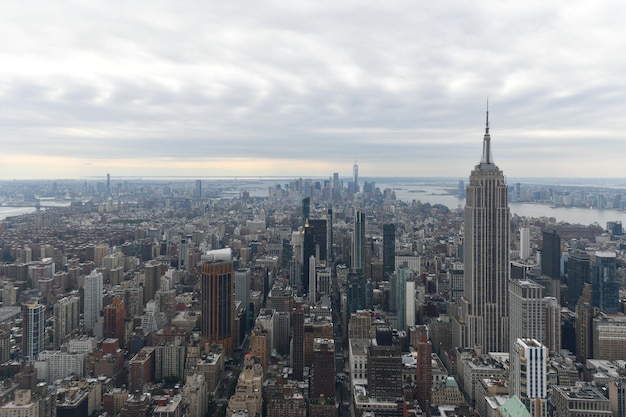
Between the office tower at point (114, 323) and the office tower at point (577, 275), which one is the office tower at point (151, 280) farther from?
the office tower at point (577, 275)

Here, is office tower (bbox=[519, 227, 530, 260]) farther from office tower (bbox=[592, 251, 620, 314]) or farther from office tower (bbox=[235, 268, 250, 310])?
office tower (bbox=[235, 268, 250, 310])

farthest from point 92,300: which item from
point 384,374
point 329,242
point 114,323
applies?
point 329,242

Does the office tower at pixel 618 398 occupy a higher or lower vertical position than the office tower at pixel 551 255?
lower

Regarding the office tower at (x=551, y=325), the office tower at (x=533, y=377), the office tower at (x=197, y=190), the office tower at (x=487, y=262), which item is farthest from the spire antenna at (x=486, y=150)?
the office tower at (x=197, y=190)

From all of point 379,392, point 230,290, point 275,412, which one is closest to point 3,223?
point 230,290

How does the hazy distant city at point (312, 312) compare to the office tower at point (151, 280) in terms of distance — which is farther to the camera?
the office tower at point (151, 280)

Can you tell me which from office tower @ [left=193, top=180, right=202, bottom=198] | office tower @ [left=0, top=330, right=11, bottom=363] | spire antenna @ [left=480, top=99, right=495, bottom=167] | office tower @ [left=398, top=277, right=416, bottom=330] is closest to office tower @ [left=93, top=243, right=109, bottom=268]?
office tower @ [left=0, top=330, right=11, bottom=363]

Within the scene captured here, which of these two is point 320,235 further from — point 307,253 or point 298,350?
point 298,350
